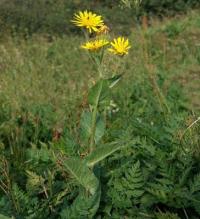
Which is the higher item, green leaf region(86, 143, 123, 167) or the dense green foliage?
green leaf region(86, 143, 123, 167)

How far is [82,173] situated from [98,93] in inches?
11.9

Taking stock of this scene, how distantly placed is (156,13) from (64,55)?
17.3 feet

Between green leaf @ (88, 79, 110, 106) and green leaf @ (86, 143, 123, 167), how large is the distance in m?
0.17

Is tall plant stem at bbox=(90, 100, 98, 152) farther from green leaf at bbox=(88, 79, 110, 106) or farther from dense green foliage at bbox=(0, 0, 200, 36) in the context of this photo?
dense green foliage at bbox=(0, 0, 200, 36)

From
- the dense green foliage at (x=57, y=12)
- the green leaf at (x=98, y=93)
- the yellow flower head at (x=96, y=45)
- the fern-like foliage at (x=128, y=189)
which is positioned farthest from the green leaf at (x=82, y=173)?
the dense green foliage at (x=57, y=12)

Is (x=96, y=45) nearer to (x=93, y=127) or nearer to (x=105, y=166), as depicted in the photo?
(x=93, y=127)

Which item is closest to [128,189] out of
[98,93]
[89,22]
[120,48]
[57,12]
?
[98,93]

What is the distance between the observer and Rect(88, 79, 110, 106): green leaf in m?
2.19

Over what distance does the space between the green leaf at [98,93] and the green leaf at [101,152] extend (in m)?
0.17

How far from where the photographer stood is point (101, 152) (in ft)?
7.12

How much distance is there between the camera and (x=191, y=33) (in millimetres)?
9633

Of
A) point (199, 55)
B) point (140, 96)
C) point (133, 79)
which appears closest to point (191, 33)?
point (199, 55)

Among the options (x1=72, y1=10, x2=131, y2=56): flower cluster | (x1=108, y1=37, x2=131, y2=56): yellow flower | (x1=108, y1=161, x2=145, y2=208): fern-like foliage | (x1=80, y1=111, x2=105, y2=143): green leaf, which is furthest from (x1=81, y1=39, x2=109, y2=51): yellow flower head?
(x1=108, y1=161, x2=145, y2=208): fern-like foliage

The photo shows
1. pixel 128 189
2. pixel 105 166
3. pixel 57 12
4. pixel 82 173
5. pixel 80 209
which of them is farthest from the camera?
pixel 57 12
